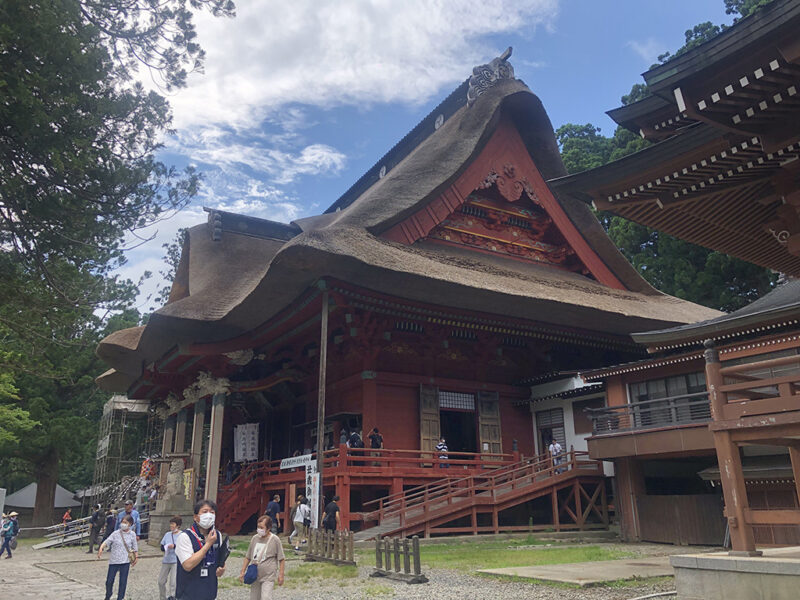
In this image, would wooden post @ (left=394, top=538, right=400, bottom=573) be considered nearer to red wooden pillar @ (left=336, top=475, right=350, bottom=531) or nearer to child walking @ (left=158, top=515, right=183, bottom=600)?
child walking @ (left=158, top=515, right=183, bottom=600)

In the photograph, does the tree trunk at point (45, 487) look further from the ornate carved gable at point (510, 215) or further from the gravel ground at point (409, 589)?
the ornate carved gable at point (510, 215)

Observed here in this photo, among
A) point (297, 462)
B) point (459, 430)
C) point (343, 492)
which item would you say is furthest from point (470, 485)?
point (459, 430)

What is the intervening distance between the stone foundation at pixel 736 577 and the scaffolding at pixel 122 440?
25689mm

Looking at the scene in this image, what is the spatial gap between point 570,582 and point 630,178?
4807 millimetres

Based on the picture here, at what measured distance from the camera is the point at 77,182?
26.4ft

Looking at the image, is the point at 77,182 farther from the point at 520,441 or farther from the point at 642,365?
the point at 520,441

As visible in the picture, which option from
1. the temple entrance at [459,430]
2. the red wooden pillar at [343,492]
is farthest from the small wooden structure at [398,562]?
the temple entrance at [459,430]

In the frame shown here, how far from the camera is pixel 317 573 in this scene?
919 cm

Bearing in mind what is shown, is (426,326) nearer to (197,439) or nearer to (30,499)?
(197,439)

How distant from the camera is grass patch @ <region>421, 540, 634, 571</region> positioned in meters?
9.92

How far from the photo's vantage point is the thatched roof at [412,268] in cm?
1344

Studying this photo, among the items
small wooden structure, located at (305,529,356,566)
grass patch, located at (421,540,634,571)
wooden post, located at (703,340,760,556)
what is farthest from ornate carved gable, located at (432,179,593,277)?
wooden post, located at (703,340,760,556)

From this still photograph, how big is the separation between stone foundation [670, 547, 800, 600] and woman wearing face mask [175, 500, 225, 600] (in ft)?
13.7

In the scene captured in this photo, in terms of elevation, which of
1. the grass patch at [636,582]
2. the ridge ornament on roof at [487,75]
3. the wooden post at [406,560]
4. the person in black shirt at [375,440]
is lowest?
the grass patch at [636,582]
